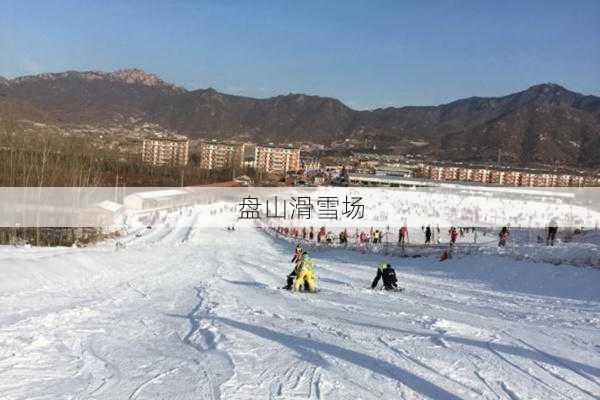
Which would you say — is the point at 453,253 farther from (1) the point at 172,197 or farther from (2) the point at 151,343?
(1) the point at 172,197

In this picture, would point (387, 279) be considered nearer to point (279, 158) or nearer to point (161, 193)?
point (161, 193)

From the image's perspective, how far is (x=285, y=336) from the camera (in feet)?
26.8

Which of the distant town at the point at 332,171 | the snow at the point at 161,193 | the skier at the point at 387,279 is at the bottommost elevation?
the snow at the point at 161,193

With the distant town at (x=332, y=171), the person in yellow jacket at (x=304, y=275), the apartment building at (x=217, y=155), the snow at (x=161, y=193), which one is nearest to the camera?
the person in yellow jacket at (x=304, y=275)

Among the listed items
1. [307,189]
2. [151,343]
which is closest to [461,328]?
[151,343]

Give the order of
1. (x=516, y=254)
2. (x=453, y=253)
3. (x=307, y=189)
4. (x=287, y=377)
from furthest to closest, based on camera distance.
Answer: (x=307, y=189)
(x=453, y=253)
(x=516, y=254)
(x=287, y=377)

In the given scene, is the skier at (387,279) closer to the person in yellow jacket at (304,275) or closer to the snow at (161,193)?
the person in yellow jacket at (304,275)

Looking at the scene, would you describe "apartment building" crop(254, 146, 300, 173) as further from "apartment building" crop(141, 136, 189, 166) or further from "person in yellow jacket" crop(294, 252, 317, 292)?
"person in yellow jacket" crop(294, 252, 317, 292)

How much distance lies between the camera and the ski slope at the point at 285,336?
19.3 ft

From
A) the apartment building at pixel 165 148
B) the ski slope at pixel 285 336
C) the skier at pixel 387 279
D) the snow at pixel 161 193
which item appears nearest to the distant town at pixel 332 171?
the apartment building at pixel 165 148

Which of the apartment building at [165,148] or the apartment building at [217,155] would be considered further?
the apartment building at [165,148]

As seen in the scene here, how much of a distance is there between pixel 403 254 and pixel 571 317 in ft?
47.1

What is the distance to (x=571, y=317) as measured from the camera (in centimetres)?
1086

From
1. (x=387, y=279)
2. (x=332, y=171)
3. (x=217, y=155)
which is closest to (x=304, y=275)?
(x=387, y=279)
